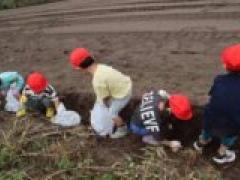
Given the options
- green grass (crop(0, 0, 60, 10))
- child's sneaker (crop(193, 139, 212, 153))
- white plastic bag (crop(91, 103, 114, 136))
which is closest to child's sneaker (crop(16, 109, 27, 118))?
white plastic bag (crop(91, 103, 114, 136))

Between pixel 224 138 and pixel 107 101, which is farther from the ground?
pixel 107 101

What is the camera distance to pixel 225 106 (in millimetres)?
5707

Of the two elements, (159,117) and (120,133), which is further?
(120,133)

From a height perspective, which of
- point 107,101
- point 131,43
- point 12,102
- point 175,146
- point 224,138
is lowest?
point 175,146

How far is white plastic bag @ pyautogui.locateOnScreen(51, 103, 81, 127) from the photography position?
706 cm

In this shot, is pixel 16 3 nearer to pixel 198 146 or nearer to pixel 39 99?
pixel 39 99

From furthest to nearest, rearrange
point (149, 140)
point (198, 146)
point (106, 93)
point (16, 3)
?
point (16, 3) → point (106, 93) → point (149, 140) → point (198, 146)

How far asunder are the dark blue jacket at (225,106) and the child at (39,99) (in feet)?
7.65

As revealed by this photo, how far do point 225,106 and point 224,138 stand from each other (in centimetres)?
42

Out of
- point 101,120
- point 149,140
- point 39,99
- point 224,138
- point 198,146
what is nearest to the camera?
point 224,138

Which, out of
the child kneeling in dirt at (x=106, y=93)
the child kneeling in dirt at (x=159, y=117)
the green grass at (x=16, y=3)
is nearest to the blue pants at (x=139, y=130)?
the child kneeling in dirt at (x=159, y=117)

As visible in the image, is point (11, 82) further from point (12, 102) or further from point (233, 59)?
point (233, 59)

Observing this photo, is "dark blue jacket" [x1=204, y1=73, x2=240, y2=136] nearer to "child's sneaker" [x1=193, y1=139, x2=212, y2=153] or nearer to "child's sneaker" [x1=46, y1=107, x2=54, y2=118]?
"child's sneaker" [x1=193, y1=139, x2=212, y2=153]

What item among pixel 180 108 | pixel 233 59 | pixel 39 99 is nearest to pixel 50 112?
pixel 39 99
